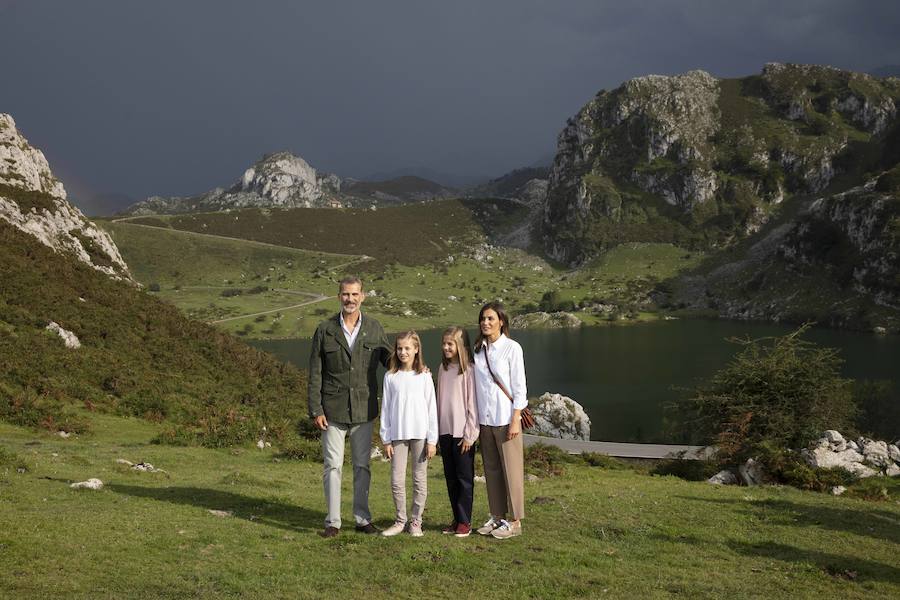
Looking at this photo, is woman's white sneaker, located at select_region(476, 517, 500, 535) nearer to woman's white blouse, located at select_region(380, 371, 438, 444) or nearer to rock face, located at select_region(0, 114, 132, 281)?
woman's white blouse, located at select_region(380, 371, 438, 444)

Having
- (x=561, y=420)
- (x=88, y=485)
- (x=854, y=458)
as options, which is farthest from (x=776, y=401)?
(x=561, y=420)

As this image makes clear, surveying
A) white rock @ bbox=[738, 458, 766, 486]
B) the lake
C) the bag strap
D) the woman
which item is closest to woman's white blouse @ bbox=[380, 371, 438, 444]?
the woman

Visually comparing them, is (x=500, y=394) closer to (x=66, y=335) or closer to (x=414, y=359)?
(x=414, y=359)

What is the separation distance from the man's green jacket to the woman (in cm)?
188

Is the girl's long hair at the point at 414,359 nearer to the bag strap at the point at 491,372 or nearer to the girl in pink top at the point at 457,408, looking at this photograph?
the girl in pink top at the point at 457,408

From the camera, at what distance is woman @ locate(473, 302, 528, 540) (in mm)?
11422

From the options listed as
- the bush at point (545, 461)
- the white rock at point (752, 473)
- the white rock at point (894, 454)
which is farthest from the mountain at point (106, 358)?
the white rock at point (894, 454)

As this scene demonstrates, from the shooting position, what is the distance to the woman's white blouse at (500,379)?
11414 mm

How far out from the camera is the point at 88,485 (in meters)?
15.4

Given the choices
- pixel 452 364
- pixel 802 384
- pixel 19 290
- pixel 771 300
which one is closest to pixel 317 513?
pixel 452 364

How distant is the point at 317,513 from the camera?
47.5 ft

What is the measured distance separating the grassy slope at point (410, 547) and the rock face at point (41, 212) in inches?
1194

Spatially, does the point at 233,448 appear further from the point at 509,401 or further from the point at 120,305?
the point at 509,401

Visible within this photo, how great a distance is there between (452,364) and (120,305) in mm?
31806
